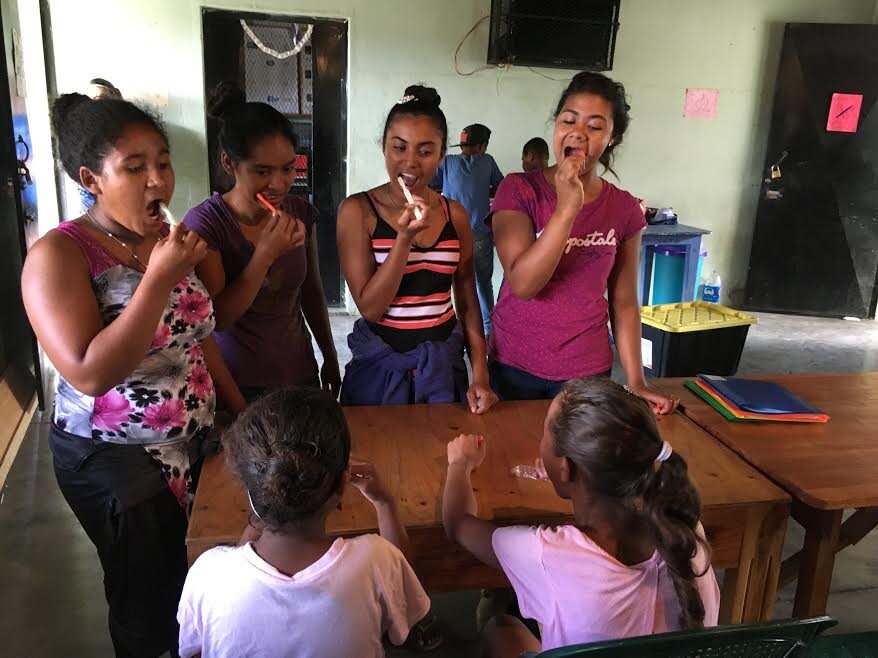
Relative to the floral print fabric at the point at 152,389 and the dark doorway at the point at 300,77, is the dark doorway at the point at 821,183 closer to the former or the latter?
the dark doorway at the point at 300,77

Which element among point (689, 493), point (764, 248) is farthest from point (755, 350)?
point (689, 493)

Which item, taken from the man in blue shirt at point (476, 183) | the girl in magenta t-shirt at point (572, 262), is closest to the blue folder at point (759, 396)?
the girl in magenta t-shirt at point (572, 262)

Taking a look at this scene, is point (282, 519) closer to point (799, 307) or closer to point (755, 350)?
point (755, 350)

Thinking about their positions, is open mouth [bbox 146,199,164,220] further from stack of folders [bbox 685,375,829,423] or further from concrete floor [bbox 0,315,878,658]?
stack of folders [bbox 685,375,829,423]

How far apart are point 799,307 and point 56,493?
5.31 metres

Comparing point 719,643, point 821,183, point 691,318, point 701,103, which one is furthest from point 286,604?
point 821,183

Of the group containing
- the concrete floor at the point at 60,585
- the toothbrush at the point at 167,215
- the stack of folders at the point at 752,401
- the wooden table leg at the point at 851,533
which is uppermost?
the toothbrush at the point at 167,215

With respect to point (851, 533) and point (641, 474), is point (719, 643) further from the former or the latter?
point (851, 533)

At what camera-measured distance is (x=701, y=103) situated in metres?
5.40

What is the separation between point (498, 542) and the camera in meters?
1.12

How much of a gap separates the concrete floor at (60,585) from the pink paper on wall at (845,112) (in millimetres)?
3830

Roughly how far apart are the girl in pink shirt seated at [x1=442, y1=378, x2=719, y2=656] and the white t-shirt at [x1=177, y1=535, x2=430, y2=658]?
0.22 meters

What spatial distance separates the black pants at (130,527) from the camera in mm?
1236

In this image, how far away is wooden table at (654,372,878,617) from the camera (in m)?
1.32
